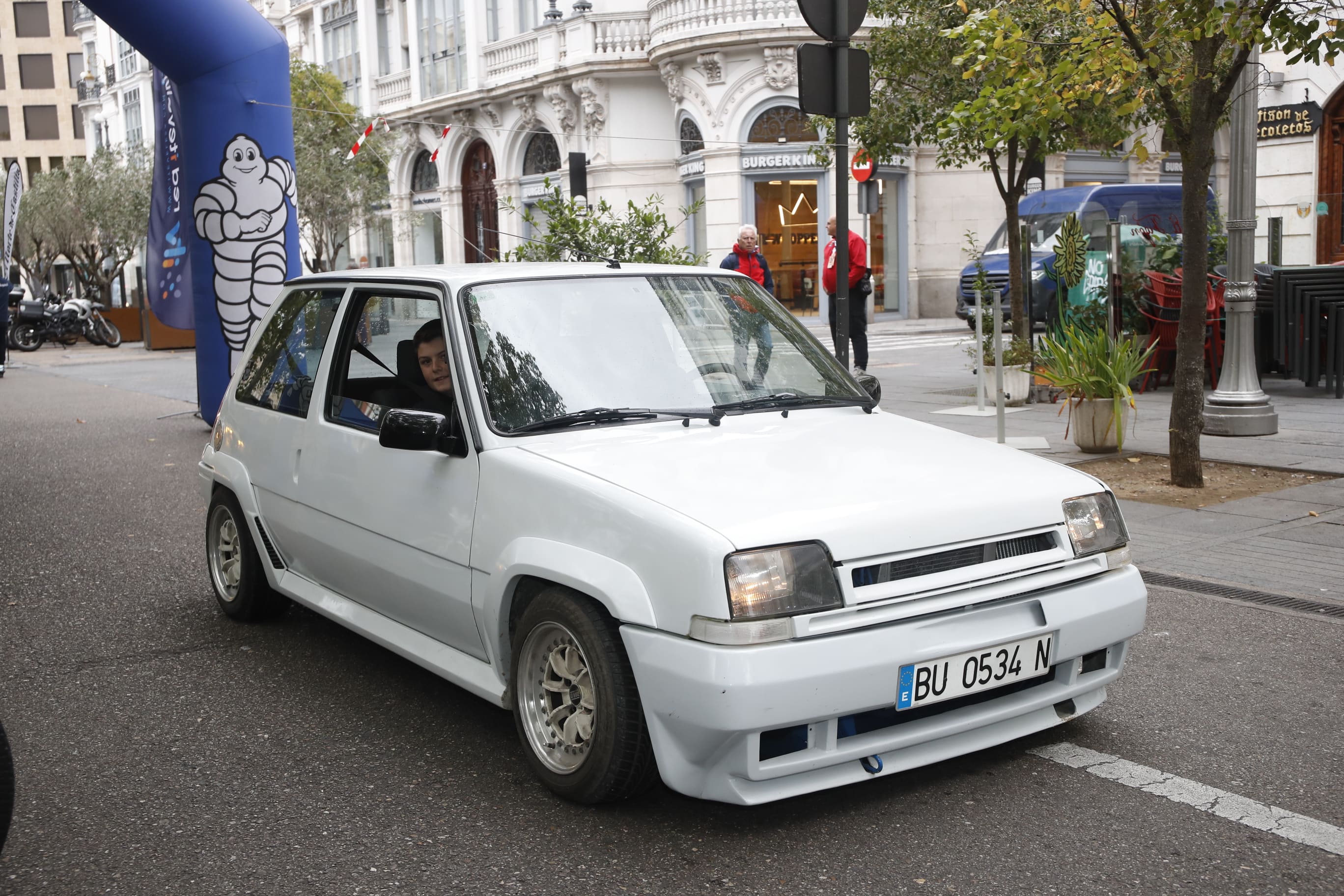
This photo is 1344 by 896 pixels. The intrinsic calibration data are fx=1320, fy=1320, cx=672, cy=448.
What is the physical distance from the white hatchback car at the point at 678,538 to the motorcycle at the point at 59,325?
31.0m

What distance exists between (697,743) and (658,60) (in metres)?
29.8

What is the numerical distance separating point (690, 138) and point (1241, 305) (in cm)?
2302

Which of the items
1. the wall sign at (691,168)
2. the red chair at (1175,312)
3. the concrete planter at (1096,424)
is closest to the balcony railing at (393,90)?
the wall sign at (691,168)

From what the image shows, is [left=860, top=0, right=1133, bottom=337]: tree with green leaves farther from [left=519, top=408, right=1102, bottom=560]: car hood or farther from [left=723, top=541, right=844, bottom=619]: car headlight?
[left=723, top=541, right=844, bottom=619]: car headlight

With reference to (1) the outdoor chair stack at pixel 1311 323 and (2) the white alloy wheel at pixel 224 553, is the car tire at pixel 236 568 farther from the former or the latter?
(1) the outdoor chair stack at pixel 1311 323

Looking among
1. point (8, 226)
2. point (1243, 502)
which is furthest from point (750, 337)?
point (8, 226)

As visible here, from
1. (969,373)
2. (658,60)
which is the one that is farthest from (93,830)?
(658,60)

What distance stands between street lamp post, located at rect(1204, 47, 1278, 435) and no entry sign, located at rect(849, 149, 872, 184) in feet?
17.9

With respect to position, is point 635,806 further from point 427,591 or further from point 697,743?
point 427,591

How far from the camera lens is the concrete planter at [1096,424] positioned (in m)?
9.34

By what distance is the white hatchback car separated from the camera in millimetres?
3260

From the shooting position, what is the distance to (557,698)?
3699 mm

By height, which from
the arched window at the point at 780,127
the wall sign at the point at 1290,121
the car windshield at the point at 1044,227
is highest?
the arched window at the point at 780,127

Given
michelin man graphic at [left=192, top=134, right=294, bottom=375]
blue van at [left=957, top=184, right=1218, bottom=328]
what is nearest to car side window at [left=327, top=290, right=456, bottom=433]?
michelin man graphic at [left=192, top=134, right=294, bottom=375]
